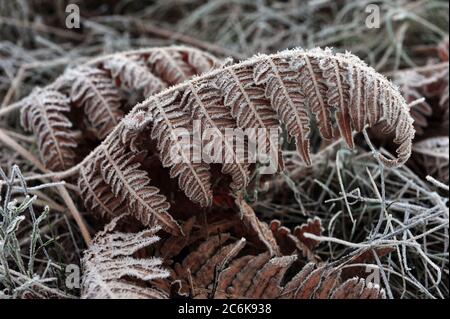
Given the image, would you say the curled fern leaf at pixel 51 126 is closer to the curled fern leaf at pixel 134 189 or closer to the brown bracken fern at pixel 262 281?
the curled fern leaf at pixel 134 189

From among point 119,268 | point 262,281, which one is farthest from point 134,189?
point 262,281

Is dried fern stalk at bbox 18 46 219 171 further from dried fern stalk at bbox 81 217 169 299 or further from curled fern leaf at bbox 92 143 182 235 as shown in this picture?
dried fern stalk at bbox 81 217 169 299

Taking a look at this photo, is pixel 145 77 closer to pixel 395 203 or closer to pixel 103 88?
pixel 103 88

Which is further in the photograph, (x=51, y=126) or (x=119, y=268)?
(x=51, y=126)

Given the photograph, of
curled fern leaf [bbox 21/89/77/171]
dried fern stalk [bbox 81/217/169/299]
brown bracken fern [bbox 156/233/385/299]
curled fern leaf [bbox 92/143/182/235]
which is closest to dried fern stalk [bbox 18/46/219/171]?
curled fern leaf [bbox 21/89/77/171]

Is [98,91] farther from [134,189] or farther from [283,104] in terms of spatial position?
[283,104]
